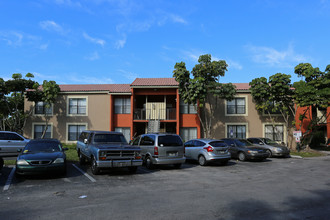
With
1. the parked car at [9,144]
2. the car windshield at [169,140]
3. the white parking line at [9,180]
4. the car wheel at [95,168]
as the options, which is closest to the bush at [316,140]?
the car windshield at [169,140]

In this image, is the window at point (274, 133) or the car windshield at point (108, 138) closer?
the car windshield at point (108, 138)

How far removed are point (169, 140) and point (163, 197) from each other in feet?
18.1

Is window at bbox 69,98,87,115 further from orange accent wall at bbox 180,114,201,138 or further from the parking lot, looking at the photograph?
the parking lot

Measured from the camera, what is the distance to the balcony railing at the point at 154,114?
24.0 m

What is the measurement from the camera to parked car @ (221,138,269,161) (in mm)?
15258

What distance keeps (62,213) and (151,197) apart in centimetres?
230

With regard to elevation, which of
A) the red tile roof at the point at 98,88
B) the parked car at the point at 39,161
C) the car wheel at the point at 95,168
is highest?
the red tile roof at the point at 98,88

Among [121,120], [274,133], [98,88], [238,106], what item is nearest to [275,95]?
[238,106]

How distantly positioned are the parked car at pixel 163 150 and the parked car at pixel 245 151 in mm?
5359

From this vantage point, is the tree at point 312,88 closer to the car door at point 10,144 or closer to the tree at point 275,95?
the tree at point 275,95

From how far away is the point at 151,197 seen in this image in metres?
6.71

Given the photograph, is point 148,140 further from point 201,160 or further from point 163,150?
point 201,160

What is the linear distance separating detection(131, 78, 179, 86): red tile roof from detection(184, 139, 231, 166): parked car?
10.2 metres

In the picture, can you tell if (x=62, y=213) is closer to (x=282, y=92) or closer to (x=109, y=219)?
(x=109, y=219)
